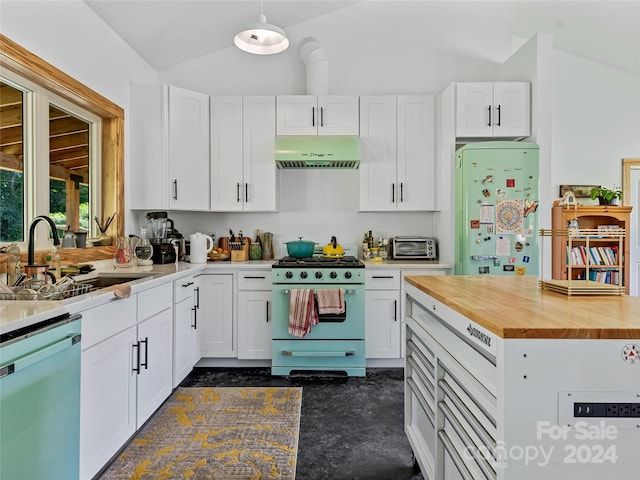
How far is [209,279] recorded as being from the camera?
3.42 m

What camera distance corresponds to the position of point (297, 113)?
3.69m

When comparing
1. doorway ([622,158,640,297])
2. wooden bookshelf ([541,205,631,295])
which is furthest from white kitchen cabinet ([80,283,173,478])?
doorway ([622,158,640,297])

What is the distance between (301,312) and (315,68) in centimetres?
242

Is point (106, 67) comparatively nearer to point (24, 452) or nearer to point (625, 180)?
point (24, 452)

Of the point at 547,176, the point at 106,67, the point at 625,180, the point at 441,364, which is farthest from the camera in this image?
the point at 625,180

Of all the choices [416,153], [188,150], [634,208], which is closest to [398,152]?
[416,153]

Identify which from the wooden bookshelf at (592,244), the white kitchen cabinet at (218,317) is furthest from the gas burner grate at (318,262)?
the wooden bookshelf at (592,244)

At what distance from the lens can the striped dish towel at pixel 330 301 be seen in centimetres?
321

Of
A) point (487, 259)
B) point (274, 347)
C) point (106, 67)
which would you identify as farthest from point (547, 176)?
point (106, 67)

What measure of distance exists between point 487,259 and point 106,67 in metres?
3.46

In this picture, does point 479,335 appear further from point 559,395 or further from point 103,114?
point 103,114

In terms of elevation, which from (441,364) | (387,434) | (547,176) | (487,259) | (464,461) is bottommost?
(387,434)

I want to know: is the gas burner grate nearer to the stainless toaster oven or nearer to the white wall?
the stainless toaster oven

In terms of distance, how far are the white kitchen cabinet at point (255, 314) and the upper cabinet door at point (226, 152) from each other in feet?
2.58
